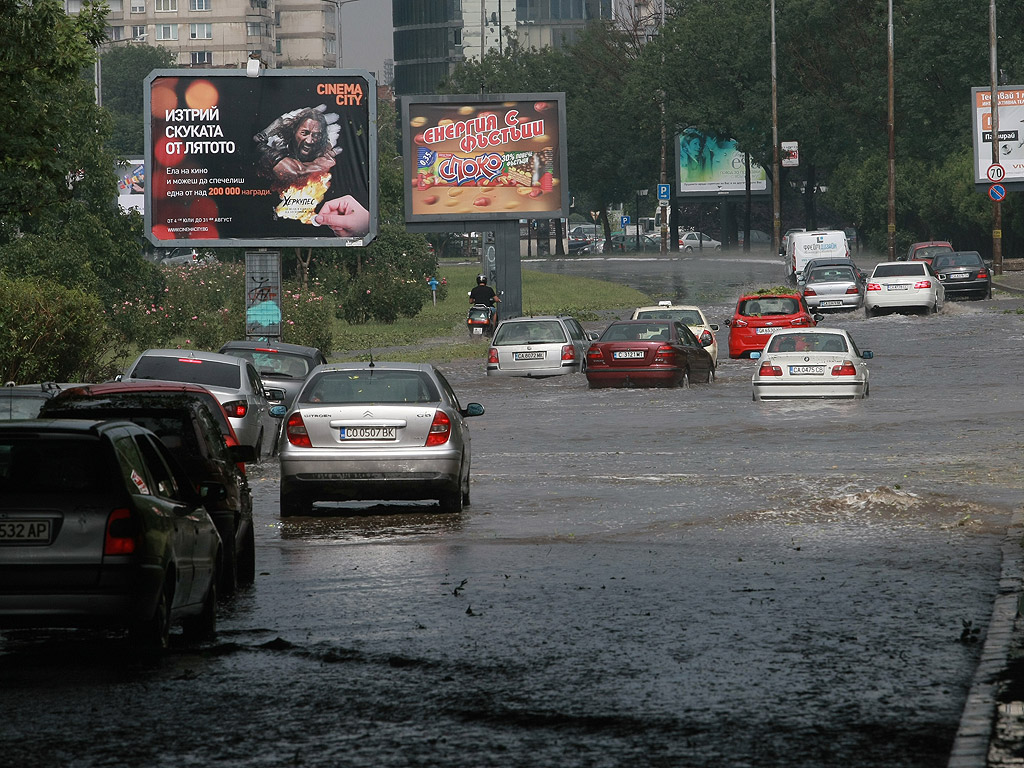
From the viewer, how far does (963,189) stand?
77812 mm

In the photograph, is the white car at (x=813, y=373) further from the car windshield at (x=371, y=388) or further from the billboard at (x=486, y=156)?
the billboard at (x=486, y=156)

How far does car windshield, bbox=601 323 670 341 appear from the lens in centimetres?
3372

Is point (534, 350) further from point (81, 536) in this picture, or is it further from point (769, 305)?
point (81, 536)

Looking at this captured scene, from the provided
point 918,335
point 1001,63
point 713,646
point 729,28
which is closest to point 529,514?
point 713,646

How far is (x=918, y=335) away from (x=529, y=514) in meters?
29.8

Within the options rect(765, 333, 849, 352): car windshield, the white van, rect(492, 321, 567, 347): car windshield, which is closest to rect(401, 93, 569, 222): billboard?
rect(492, 321, 567, 347): car windshield

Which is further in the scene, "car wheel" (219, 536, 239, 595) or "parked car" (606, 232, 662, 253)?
"parked car" (606, 232, 662, 253)

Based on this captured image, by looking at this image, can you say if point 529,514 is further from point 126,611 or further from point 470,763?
point 470,763

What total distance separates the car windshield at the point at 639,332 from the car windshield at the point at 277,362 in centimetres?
793

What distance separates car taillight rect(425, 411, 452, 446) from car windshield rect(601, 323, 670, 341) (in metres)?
17.7

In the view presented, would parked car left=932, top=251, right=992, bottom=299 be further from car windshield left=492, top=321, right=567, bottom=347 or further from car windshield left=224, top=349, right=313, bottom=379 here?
car windshield left=224, top=349, right=313, bottom=379

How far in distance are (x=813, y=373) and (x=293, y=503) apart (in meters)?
14.4

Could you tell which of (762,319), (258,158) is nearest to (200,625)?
(762,319)

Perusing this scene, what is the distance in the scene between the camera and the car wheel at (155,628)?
903 cm
